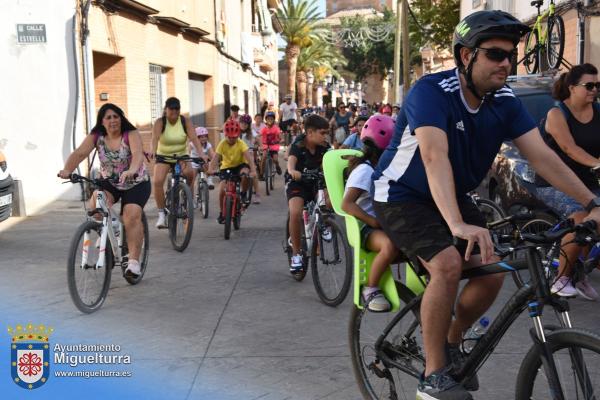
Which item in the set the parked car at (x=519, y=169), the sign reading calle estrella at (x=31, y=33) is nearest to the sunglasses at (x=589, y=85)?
the parked car at (x=519, y=169)

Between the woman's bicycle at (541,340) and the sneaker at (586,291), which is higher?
the woman's bicycle at (541,340)

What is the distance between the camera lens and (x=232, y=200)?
30.8 feet

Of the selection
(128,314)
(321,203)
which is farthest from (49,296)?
(321,203)

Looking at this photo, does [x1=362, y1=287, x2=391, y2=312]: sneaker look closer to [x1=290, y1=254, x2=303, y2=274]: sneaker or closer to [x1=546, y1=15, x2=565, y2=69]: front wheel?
[x1=290, y1=254, x2=303, y2=274]: sneaker

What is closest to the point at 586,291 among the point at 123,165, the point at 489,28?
the point at 489,28

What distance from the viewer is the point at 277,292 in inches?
251

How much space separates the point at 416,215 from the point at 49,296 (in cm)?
423

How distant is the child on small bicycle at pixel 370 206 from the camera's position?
361 cm

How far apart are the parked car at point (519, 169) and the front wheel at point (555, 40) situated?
16.5ft

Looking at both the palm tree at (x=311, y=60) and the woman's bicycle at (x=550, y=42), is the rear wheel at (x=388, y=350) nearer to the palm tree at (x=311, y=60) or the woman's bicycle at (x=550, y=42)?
the woman's bicycle at (x=550, y=42)

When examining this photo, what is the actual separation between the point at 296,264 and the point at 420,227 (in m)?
3.56

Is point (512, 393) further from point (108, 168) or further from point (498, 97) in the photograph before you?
point (108, 168)

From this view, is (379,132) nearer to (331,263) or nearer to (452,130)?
(452,130)

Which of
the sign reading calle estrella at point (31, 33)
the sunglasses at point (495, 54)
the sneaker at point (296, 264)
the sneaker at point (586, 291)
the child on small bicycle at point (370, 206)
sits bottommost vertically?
the sneaker at point (586, 291)
